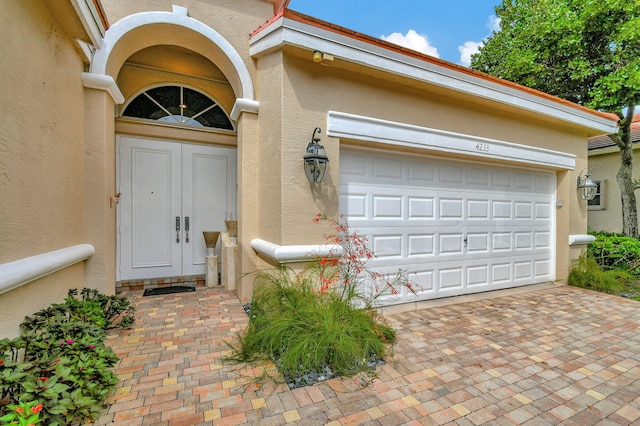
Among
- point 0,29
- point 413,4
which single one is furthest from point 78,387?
point 413,4

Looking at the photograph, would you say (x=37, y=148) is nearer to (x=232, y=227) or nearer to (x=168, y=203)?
(x=168, y=203)

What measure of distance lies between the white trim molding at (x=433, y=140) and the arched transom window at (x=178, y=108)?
2.78 metres

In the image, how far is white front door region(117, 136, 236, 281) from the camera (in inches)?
198

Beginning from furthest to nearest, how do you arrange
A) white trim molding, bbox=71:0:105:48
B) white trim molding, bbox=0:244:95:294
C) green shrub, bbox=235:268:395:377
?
white trim molding, bbox=71:0:105:48
green shrub, bbox=235:268:395:377
white trim molding, bbox=0:244:95:294

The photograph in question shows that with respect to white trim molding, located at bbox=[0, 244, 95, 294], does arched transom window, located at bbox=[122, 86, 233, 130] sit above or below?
above

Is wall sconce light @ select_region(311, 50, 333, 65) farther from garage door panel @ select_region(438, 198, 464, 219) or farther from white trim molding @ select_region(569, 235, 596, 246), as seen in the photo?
white trim molding @ select_region(569, 235, 596, 246)

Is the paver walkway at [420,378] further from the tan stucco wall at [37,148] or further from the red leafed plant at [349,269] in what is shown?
the tan stucco wall at [37,148]

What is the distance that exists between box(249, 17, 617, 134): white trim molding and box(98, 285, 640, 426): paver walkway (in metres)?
3.54

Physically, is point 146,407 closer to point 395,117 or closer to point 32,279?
point 32,279

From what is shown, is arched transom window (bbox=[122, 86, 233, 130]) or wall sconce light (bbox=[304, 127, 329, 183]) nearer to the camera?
wall sconce light (bbox=[304, 127, 329, 183])

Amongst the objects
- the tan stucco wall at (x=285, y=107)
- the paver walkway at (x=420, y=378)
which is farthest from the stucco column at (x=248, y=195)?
the paver walkway at (x=420, y=378)

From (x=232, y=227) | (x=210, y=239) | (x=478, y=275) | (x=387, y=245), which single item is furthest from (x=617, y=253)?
(x=210, y=239)

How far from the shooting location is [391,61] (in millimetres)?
4043

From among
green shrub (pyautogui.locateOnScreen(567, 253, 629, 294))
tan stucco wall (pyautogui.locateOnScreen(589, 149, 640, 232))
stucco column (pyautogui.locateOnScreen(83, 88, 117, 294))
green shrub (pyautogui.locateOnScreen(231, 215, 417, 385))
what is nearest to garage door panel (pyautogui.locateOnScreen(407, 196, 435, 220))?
green shrub (pyautogui.locateOnScreen(231, 215, 417, 385))
